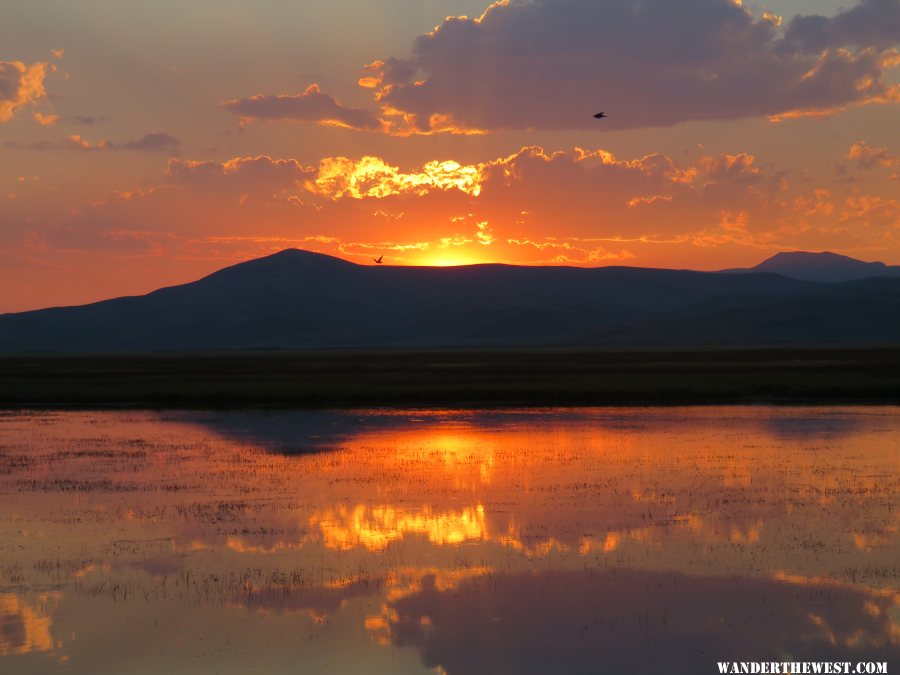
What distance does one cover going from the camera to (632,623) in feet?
48.7

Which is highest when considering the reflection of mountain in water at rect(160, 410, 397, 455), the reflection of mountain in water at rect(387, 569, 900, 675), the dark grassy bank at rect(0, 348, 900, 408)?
the dark grassy bank at rect(0, 348, 900, 408)

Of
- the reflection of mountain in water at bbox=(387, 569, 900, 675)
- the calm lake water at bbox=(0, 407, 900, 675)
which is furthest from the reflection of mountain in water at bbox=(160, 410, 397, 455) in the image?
the reflection of mountain in water at bbox=(387, 569, 900, 675)

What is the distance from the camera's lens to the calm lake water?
1399cm

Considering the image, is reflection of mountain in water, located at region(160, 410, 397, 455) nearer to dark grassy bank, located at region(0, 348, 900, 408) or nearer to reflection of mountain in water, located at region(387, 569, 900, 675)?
dark grassy bank, located at region(0, 348, 900, 408)

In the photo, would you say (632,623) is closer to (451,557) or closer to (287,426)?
(451,557)

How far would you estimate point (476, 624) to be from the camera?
15.0 meters

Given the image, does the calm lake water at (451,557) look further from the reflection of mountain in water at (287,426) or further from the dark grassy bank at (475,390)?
the dark grassy bank at (475,390)

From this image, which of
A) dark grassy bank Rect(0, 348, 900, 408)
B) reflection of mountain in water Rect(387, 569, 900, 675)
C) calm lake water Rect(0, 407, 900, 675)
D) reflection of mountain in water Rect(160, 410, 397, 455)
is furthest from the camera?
dark grassy bank Rect(0, 348, 900, 408)

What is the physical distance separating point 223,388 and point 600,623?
52937mm

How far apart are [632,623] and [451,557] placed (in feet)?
15.8

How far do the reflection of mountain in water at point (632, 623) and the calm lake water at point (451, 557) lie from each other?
1.7 inches

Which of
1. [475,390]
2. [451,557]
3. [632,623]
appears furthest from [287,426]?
[632,623]

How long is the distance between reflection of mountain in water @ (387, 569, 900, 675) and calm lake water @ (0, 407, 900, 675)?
0.14ft

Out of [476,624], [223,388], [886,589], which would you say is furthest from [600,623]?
[223,388]
